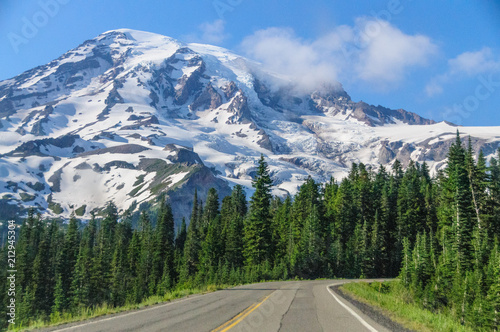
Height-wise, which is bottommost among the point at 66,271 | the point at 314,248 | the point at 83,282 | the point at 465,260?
the point at 83,282

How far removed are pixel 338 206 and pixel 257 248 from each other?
34.9m

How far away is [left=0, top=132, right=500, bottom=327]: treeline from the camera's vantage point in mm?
51625

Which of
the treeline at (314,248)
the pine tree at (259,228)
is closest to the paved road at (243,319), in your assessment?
the treeline at (314,248)

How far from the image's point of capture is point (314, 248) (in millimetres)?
64625

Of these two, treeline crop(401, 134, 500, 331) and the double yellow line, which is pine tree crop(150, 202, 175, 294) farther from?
the double yellow line

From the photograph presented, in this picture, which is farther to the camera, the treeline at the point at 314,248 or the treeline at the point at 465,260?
the treeline at the point at 314,248

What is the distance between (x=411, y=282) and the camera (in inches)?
→ 1970

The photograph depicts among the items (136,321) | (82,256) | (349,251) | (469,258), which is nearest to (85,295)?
(82,256)

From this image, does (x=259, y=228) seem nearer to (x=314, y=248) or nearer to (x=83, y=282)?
(x=314, y=248)

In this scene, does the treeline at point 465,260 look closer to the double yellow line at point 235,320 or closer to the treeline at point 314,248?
the treeline at point 314,248

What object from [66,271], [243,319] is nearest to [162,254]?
[66,271]

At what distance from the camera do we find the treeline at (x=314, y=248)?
51.6 meters

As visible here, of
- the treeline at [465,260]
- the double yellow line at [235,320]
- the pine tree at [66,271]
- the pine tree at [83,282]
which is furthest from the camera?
the pine tree at [66,271]

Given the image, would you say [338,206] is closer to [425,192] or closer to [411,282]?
[425,192]
